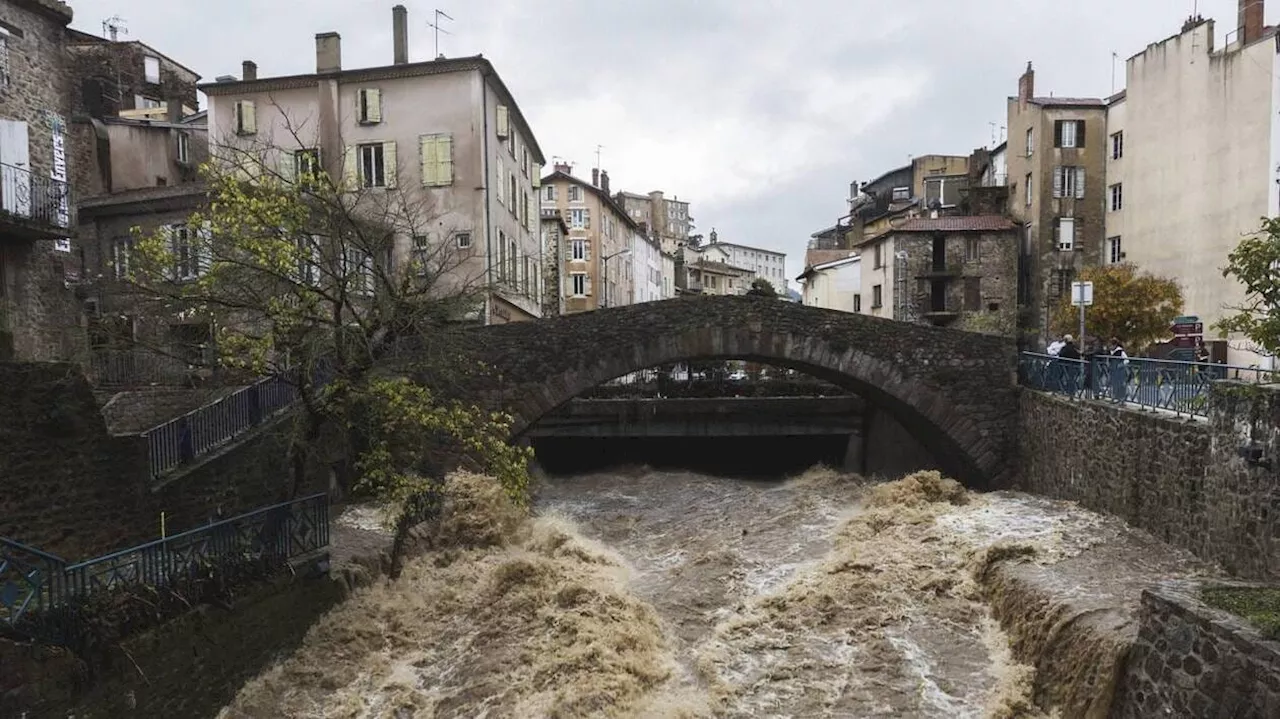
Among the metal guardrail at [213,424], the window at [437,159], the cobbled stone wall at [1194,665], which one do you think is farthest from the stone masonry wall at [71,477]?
the window at [437,159]

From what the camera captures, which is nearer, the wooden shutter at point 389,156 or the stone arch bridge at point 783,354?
the stone arch bridge at point 783,354

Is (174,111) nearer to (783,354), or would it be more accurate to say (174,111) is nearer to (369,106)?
(369,106)

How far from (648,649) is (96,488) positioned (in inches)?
297

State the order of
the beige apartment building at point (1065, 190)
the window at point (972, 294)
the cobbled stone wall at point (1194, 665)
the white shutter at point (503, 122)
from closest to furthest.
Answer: the cobbled stone wall at point (1194, 665) → the white shutter at point (503, 122) → the beige apartment building at point (1065, 190) → the window at point (972, 294)

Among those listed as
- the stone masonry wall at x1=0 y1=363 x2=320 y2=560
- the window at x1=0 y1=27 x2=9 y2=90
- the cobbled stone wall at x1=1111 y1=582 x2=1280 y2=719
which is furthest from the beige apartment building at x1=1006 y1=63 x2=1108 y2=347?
the window at x1=0 y1=27 x2=9 y2=90

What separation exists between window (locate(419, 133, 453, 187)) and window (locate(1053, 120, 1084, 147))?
26.5 metres

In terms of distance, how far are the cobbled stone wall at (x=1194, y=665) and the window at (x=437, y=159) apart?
807 inches

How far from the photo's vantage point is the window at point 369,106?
2384 cm

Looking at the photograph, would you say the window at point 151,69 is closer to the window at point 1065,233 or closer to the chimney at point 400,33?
the chimney at point 400,33

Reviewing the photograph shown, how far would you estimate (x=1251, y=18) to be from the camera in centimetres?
2619

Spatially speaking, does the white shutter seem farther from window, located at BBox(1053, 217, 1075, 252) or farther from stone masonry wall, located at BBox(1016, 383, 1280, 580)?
window, located at BBox(1053, 217, 1075, 252)

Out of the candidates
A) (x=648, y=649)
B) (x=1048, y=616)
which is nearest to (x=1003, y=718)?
(x=1048, y=616)

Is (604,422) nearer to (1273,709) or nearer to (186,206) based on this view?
(186,206)

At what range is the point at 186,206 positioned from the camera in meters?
21.5
